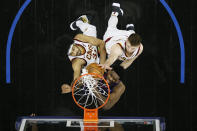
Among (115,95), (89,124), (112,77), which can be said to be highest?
(112,77)

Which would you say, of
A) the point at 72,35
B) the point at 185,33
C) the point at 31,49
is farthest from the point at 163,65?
the point at 31,49

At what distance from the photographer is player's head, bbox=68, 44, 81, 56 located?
412 centimetres

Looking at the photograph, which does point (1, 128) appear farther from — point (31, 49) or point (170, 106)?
point (170, 106)

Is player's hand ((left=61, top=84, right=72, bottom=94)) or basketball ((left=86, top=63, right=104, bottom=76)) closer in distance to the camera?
basketball ((left=86, top=63, right=104, bottom=76))

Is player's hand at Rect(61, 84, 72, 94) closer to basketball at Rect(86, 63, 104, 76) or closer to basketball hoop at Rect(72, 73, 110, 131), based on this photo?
basketball hoop at Rect(72, 73, 110, 131)

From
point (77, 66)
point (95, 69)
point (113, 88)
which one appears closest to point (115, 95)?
point (113, 88)

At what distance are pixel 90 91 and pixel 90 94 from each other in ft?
0.13

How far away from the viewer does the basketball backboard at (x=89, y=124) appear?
160 inches

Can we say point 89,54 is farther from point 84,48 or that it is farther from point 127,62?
point 127,62

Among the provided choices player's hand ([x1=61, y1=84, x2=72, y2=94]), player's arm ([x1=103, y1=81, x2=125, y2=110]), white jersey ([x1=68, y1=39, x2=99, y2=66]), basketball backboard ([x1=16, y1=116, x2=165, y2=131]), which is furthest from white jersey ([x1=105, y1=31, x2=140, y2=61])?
basketball backboard ([x1=16, y1=116, x2=165, y2=131])

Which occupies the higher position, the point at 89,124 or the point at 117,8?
the point at 117,8

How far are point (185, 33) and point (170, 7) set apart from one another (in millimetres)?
352

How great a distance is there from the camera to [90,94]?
4129mm

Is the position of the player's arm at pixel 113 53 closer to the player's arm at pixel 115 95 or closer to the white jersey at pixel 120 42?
the white jersey at pixel 120 42
